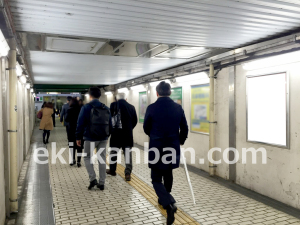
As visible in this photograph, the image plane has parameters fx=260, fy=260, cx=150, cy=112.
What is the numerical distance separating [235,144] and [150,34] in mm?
2516

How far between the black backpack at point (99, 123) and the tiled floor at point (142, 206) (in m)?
0.96

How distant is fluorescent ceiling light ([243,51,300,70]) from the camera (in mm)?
Result: 3612

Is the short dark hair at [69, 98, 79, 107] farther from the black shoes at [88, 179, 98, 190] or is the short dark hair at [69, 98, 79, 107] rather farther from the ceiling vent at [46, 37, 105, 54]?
the black shoes at [88, 179, 98, 190]

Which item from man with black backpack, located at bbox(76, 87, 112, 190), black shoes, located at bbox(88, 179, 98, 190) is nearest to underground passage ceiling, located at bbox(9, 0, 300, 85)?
man with black backpack, located at bbox(76, 87, 112, 190)

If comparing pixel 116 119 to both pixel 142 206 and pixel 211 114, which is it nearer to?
pixel 142 206

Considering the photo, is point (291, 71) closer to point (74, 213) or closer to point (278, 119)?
point (278, 119)

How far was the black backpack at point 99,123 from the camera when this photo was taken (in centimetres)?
423

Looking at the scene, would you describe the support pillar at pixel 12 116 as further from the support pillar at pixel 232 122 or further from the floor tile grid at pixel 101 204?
the support pillar at pixel 232 122

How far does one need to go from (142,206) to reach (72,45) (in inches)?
112

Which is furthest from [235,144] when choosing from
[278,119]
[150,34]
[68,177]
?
[68,177]

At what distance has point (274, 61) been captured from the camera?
3.92 meters

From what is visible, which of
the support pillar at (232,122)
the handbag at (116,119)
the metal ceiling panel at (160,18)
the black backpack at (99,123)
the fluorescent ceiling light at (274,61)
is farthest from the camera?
the handbag at (116,119)

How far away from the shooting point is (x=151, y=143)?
3160 millimetres

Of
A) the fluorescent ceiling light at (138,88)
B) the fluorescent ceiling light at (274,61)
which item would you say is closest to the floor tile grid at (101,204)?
the fluorescent ceiling light at (274,61)
